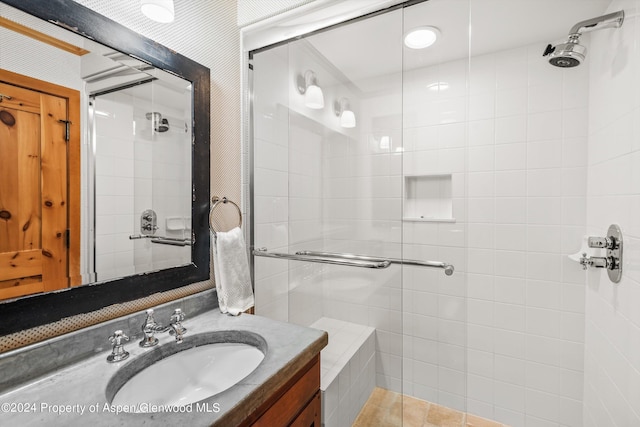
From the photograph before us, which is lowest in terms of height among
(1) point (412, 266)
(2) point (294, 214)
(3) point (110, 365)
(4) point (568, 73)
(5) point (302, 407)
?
(5) point (302, 407)

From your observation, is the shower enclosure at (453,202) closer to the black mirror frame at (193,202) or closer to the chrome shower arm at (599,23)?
the chrome shower arm at (599,23)

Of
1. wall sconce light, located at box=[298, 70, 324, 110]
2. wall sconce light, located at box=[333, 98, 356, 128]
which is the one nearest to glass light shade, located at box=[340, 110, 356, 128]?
wall sconce light, located at box=[333, 98, 356, 128]

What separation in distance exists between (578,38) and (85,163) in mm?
1931

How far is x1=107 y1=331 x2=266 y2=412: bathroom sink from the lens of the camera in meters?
0.80

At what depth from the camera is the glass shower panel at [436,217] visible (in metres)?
1.54

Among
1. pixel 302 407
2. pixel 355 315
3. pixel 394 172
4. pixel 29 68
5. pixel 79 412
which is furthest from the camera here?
pixel 355 315

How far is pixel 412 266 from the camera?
1.61m

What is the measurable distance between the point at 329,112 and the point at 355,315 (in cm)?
110

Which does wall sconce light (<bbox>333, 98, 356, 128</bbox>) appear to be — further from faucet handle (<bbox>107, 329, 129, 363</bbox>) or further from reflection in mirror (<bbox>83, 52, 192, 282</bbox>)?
faucet handle (<bbox>107, 329, 129, 363</bbox>)

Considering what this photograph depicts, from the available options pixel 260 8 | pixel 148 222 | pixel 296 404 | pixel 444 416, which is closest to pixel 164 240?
pixel 148 222

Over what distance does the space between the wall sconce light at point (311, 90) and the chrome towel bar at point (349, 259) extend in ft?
2.58

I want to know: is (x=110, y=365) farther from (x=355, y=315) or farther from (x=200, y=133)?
(x=355, y=315)

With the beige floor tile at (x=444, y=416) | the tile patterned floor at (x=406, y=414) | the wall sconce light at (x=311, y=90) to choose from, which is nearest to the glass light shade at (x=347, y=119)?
the wall sconce light at (x=311, y=90)

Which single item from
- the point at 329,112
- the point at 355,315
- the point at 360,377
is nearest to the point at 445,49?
the point at 329,112
